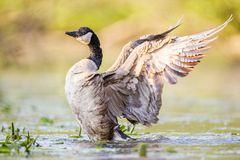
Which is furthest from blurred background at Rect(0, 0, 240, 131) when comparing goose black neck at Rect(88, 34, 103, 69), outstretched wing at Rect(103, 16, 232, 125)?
outstretched wing at Rect(103, 16, 232, 125)

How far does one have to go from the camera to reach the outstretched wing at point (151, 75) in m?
10.2

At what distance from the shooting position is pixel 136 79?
33.3 ft

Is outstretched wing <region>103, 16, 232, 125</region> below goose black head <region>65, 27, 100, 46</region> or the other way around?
below

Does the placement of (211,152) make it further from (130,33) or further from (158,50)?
(130,33)

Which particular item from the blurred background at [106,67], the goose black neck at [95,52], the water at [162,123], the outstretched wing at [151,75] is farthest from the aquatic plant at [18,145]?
the goose black neck at [95,52]

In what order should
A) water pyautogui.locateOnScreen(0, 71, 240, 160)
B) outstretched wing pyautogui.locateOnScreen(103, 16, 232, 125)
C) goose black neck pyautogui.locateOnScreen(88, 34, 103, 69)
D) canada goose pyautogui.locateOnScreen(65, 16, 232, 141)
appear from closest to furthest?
water pyautogui.locateOnScreen(0, 71, 240, 160) < canada goose pyautogui.locateOnScreen(65, 16, 232, 141) < outstretched wing pyautogui.locateOnScreen(103, 16, 232, 125) < goose black neck pyautogui.locateOnScreen(88, 34, 103, 69)

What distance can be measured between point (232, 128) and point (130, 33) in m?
20.3

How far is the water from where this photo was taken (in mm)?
8906

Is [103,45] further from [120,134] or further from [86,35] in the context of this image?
[120,134]

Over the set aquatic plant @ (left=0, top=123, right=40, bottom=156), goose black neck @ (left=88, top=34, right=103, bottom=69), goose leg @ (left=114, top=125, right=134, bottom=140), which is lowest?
aquatic plant @ (left=0, top=123, right=40, bottom=156)

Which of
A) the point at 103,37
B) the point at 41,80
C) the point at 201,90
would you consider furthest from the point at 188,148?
the point at 103,37

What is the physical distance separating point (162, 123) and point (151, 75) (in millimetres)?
2846

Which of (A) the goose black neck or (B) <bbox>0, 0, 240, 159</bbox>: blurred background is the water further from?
(A) the goose black neck

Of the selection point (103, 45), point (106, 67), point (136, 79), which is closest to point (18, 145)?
point (136, 79)
